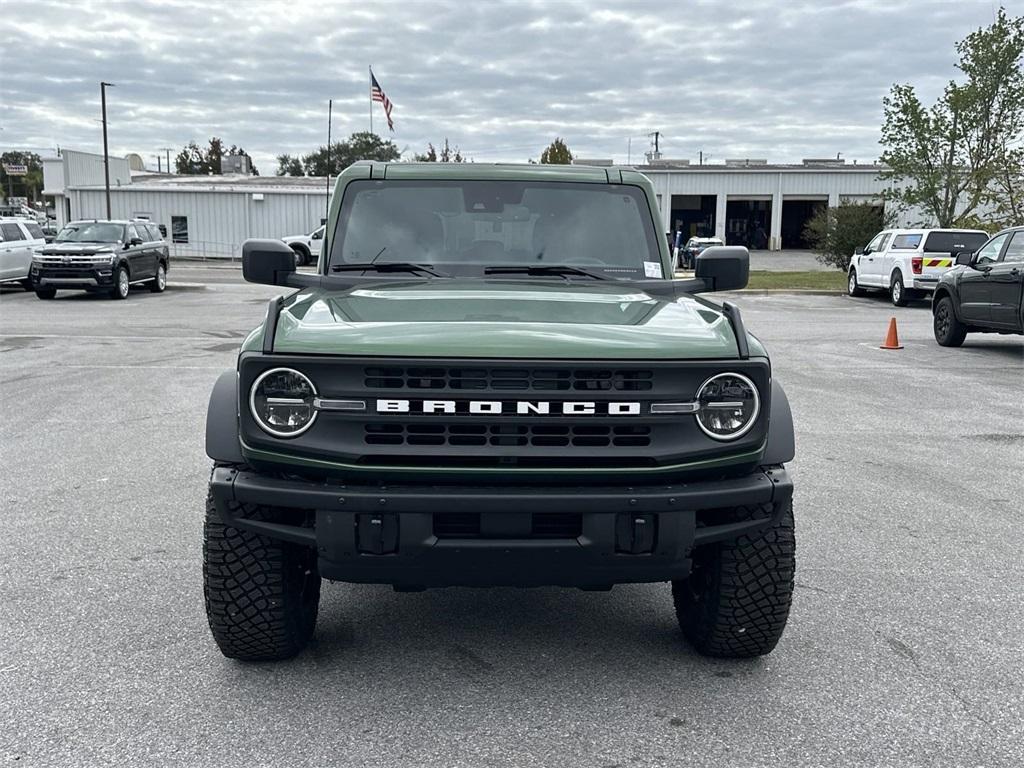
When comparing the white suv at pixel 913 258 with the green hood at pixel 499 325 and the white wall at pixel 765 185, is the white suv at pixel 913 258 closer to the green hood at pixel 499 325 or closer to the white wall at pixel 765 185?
the green hood at pixel 499 325

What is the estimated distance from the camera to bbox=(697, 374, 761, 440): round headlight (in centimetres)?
327

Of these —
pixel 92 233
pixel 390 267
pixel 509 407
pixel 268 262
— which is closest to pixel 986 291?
pixel 390 267

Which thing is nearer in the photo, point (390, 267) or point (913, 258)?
point (390, 267)

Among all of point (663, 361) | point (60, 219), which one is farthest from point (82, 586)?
point (60, 219)

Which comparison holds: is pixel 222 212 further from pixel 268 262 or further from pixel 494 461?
pixel 494 461

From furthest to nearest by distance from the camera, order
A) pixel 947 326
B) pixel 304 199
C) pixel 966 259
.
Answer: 1. pixel 304 199
2. pixel 947 326
3. pixel 966 259

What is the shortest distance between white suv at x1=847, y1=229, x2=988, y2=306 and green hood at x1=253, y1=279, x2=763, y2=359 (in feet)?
64.5

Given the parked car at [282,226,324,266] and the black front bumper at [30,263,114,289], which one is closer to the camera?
the parked car at [282,226,324,266]

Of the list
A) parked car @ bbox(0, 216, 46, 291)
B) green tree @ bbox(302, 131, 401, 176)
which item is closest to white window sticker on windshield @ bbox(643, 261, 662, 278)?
parked car @ bbox(0, 216, 46, 291)

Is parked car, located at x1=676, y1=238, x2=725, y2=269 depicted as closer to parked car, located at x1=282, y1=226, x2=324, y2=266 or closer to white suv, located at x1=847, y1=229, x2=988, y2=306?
white suv, located at x1=847, y1=229, x2=988, y2=306

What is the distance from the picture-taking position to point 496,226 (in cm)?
480

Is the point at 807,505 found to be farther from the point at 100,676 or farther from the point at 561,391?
the point at 100,676

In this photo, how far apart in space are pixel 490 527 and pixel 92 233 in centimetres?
2204

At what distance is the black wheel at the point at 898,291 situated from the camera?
22862 mm
